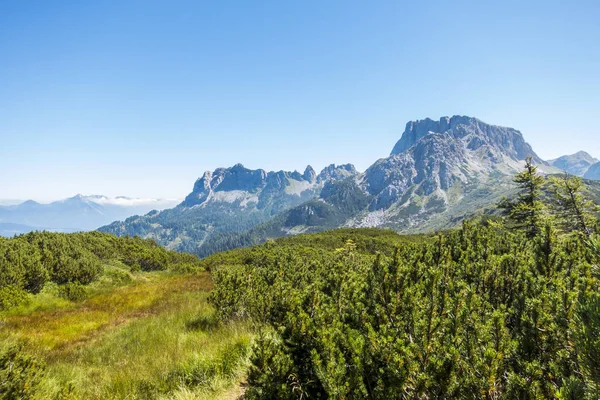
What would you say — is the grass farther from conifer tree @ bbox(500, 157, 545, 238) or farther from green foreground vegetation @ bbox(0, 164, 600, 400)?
conifer tree @ bbox(500, 157, 545, 238)

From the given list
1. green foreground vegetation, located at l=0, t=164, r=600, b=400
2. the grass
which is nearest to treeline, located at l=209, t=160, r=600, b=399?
green foreground vegetation, located at l=0, t=164, r=600, b=400

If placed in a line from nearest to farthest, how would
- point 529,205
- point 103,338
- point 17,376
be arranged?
point 17,376
point 103,338
point 529,205

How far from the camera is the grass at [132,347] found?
5.56 meters

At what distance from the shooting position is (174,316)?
36.4 feet

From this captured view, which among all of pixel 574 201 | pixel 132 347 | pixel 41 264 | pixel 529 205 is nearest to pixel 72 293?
pixel 41 264

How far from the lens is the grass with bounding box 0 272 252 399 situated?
5559mm

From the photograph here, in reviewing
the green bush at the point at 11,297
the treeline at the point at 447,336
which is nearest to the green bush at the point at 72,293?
the green bush at the point at 11,297

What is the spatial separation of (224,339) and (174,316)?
467 cm

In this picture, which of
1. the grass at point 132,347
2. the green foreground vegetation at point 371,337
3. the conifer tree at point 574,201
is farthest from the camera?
the conifer tree at point 574,201

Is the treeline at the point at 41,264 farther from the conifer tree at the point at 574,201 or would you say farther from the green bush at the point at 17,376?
the conifer tree at the point at 574,201

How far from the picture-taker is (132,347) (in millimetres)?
8297

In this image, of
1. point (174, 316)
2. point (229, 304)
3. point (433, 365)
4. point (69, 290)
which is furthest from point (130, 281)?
point (433, 365)

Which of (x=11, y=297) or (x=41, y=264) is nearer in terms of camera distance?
(x=11, y=297)

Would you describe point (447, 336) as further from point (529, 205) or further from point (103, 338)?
point (529, 205)
